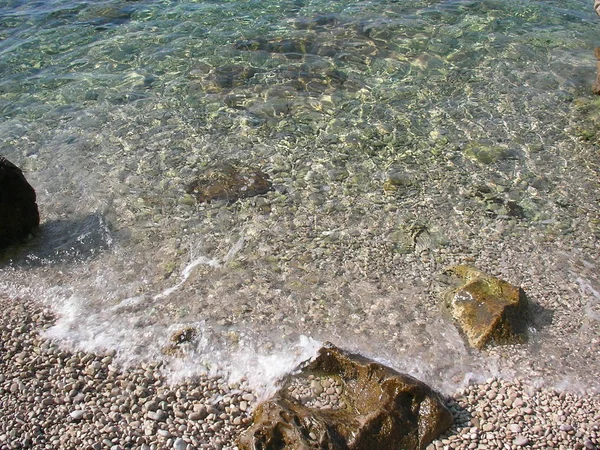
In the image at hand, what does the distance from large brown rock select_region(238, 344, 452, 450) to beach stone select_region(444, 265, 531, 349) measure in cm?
114

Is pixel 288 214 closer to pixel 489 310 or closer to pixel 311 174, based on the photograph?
pixel 311 174

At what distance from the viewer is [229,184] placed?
28.1ft

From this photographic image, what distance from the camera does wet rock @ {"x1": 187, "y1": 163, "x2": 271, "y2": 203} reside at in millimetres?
8383

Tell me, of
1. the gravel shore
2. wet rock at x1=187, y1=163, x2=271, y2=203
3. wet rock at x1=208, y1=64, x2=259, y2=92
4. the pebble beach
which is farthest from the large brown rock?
wet rock at x1=208, y1=64, x2=259, y2=92

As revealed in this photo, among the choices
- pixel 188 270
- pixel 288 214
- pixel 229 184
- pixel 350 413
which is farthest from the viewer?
pixel 229 184

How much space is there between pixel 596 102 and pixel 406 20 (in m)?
4.66

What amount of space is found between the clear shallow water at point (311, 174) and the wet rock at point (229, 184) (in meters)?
0.19

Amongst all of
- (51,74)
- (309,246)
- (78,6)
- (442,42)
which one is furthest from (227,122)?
(78,6)

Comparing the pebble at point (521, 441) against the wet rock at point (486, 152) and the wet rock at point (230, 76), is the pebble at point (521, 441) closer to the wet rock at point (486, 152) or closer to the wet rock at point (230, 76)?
the wet rock at point (486, 152)

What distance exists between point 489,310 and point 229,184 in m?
4.14

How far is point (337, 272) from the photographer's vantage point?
7.07m

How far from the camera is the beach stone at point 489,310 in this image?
237 inches

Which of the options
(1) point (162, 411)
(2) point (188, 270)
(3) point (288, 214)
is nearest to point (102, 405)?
(1) point (162, 411)

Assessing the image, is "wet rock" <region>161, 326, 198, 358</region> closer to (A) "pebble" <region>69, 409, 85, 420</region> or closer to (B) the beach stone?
(A) "pebble" <region>69, 409, 85, 420</region>
